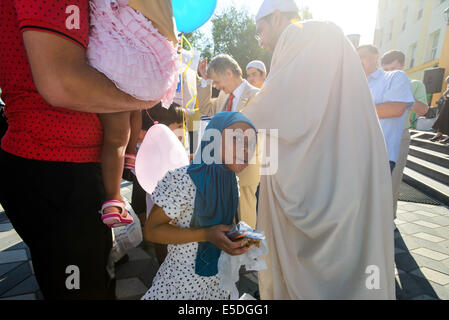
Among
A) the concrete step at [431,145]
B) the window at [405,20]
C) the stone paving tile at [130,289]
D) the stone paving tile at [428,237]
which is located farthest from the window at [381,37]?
the stone paving tile at [130,289]

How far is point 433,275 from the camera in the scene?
268 centimetres

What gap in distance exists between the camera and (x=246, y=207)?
73.3 inches

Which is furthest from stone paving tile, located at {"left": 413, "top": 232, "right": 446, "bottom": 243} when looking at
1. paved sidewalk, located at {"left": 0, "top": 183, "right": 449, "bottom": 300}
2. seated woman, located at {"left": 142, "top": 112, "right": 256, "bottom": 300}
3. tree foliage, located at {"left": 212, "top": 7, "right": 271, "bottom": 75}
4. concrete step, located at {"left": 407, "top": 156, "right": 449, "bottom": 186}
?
tree foliage, located at {"left": 212, "top": 7, "right": 271, "bottom": 75}

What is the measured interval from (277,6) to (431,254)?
3.25 meters

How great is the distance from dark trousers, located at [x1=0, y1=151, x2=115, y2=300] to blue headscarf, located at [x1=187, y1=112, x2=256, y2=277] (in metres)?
0.52

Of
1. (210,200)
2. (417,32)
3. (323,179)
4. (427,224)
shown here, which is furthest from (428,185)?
(417,32)

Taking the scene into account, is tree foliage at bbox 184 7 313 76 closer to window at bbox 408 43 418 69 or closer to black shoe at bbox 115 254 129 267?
window at bbox 408 43 418 69

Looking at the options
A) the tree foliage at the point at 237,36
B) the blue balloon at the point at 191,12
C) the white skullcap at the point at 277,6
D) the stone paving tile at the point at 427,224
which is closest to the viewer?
the blue balloon at the point at 191,12

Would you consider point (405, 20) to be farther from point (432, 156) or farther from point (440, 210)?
point (440, 210)

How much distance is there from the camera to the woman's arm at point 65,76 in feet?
2.59

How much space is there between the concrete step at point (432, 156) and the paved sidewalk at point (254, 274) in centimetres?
344

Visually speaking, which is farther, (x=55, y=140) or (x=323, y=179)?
(x=323, y=179)

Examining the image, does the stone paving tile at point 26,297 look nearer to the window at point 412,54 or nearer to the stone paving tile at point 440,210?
the stone paving tile at point 440,210
